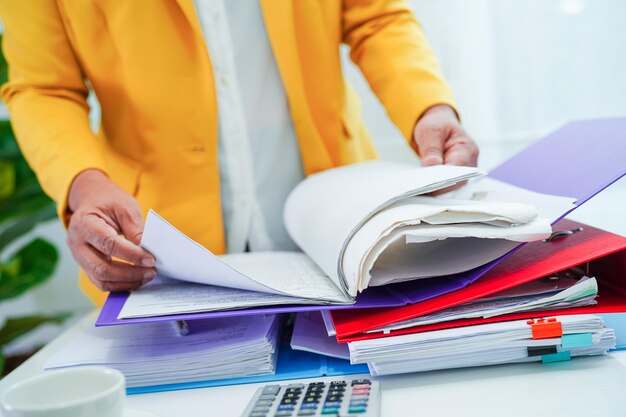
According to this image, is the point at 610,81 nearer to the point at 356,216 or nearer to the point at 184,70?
the point at 184,70

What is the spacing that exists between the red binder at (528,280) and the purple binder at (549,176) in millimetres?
11

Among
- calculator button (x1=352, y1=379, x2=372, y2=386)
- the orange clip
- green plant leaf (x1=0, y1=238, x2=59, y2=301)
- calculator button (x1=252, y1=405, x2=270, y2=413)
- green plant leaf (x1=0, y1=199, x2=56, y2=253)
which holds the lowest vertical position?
green plant leaf (x1=0, y1=238, x2=59, y2=301)

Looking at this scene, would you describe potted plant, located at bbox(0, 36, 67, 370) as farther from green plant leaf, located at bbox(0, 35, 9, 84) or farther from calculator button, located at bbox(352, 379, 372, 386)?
calculator button, located at bbox(352, 379, 372, 386)

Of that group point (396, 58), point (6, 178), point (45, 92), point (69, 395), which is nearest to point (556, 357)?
point (69, 395)

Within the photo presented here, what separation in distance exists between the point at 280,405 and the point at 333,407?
0.04 meters

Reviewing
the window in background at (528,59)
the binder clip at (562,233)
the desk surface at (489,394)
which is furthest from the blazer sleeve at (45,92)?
the window in background at (528,59)

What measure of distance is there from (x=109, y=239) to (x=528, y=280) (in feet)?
1.32

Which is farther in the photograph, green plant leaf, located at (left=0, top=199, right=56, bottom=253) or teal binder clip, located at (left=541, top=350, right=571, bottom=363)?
green plant leaf, located at (left=0, top=199, right=56, bottom=253)

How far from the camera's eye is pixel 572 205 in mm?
573

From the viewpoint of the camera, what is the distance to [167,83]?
2.93 ft

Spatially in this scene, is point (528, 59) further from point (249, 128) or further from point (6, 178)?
point (6, 178)

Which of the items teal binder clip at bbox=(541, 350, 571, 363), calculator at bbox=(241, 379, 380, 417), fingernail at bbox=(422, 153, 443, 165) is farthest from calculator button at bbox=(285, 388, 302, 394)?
fingernail at bbox=(422, 153, 443, 165)

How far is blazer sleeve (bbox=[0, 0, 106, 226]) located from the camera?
832 mm

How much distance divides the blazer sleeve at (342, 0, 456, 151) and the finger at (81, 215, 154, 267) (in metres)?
0.38
